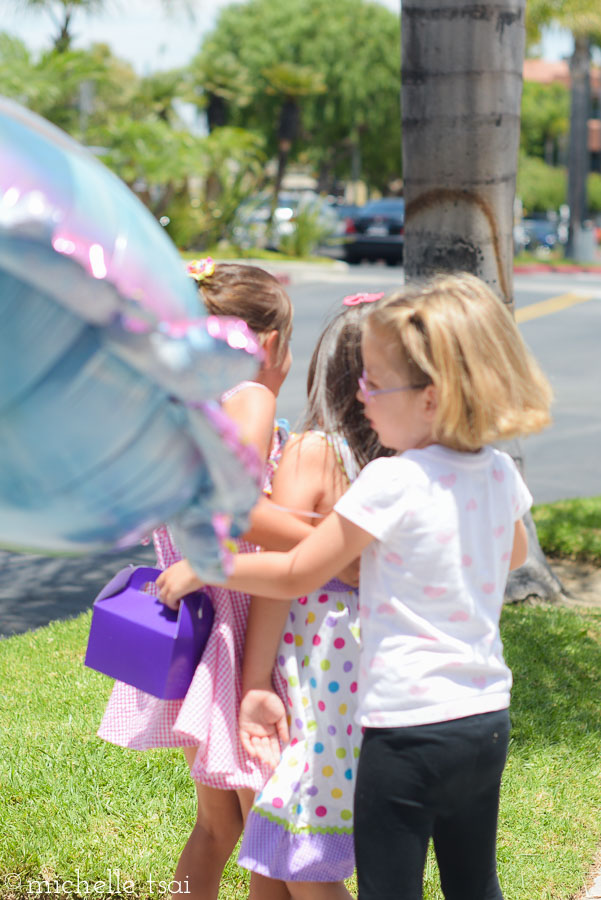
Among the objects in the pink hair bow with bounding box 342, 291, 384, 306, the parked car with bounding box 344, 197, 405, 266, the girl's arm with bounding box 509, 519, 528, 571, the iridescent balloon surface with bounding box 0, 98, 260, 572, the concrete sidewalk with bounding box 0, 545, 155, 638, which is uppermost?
the iridescent balloon surface with bounding box 0, 98, 260, 572

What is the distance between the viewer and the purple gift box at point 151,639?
194cm

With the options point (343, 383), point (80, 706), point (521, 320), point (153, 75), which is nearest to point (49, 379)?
point (343, 383)

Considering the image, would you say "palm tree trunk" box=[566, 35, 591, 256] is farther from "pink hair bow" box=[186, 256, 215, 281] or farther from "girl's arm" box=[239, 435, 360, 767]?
"girl's arm" box=[239, 435, 360, 767]

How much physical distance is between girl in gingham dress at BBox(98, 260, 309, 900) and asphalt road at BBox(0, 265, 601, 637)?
197 mm

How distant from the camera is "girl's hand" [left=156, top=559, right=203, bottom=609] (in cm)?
191

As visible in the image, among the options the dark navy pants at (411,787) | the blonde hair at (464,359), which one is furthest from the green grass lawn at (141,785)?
the blonde hair at (464,359)

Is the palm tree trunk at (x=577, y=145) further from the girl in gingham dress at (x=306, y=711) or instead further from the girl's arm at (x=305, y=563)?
the girl's arm at (x=305, y=563)

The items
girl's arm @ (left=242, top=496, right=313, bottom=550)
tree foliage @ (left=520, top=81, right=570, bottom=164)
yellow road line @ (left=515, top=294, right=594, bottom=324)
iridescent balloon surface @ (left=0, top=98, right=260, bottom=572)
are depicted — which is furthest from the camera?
tree foliage @ (left=520, top=81, right=570, bottom=164)

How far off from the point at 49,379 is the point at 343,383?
1.08 metres

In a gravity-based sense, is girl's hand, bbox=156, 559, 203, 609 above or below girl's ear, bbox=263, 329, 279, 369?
below

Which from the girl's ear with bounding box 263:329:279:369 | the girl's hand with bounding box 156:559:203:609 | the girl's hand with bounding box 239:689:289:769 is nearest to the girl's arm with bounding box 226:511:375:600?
the girl's hand with bounding box 156:559:203:609

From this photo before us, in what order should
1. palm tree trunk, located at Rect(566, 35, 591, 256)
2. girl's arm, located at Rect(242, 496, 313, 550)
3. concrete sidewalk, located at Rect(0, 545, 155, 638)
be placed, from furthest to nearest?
palm tree trunk, located at Rect(566, 35, 591, 256)
concrete sidewalk, located at Rect(0, 545, 155, 638)
girl's arm, located at Rect(242, 496, 313, 550)

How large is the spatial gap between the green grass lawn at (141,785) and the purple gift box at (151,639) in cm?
110

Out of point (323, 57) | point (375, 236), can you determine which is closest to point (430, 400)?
point (375, 236)
